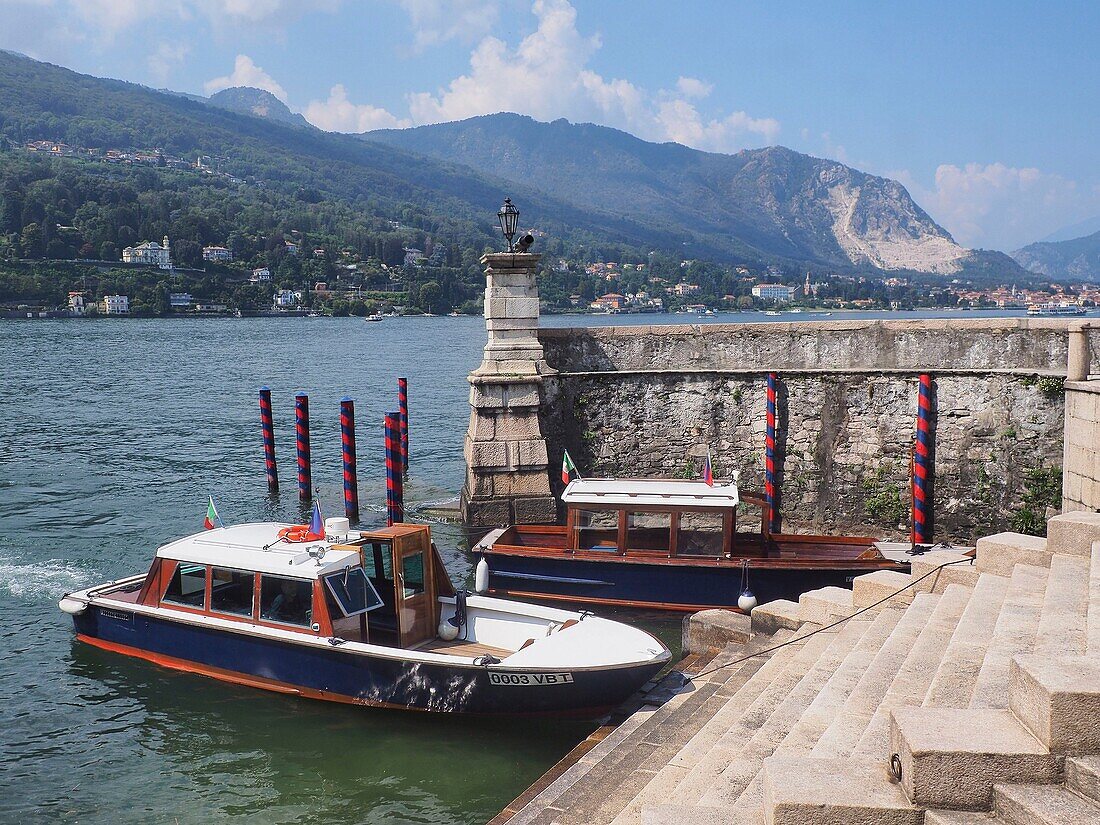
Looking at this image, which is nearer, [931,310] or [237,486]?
[237,486]

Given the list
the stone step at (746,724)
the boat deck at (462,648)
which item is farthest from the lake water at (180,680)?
the stone step at (746,724)

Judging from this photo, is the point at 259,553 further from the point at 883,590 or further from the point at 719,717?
the point at 883,590

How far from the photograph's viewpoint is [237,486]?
2492cm

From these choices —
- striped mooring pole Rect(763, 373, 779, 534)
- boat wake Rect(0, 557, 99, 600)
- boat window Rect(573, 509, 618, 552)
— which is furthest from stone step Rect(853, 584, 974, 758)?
boat wake Rect(0, 557, 99, 600)

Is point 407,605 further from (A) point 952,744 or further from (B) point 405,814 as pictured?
(A) point 952,744

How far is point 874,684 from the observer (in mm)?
7062

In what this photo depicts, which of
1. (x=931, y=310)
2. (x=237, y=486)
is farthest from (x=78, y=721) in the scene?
(x=931, y=310)

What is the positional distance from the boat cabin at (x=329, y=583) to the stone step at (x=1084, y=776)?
25.6ft

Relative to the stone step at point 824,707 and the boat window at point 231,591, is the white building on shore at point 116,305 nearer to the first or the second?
the boat window at point 231,591

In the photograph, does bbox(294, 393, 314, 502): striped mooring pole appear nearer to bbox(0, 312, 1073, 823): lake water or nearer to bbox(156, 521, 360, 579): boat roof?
bbox(0, 312, 1073, 823): lake water

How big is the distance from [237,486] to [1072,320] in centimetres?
1970

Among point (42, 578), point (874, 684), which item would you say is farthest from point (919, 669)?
point (42, 578)

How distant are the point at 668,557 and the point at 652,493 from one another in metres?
0.97

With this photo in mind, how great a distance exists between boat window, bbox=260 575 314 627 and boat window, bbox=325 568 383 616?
0.32 m
